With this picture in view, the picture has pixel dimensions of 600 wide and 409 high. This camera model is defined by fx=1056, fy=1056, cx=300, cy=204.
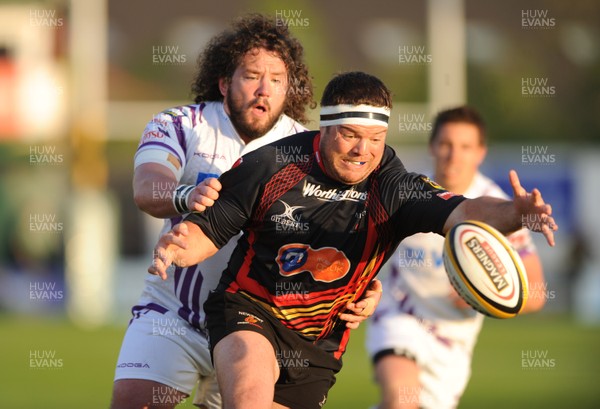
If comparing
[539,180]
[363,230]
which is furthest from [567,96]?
[363,230]

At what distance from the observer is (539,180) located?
24.6 m

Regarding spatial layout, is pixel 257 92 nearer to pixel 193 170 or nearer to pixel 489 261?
pixel 193 170

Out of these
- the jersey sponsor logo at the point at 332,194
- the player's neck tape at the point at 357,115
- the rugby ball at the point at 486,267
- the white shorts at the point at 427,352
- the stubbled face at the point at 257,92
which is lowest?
the white shorts at the point at 427,352

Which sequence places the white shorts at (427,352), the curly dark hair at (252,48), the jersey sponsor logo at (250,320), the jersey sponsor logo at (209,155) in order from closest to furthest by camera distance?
the jersey sponsor logo at (250,320) → the jersey sponsor logo at (209,155) → the curly dark hair at (252,48) → the white shorts at (427,352)

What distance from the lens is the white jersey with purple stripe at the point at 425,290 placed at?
9.01 m

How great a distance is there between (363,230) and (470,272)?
0.80 meters

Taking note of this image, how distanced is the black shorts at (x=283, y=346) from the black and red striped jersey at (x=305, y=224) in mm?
71

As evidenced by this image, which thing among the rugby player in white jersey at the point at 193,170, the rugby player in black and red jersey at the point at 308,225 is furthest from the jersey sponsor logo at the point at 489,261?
the rugby player in white jersey at the point at 193,170

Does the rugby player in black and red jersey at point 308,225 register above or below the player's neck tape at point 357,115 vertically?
below

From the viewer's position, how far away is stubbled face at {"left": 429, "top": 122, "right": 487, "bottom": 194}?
29.5ft

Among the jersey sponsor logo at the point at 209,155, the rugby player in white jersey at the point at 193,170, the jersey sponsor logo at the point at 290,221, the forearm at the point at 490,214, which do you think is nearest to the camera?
the forearm at the point at 490,214

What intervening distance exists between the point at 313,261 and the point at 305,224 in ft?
0.72

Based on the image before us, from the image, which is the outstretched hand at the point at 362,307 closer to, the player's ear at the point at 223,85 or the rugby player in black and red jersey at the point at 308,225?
the rugby player in black and red jersey at the point at 308,225

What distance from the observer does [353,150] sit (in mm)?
5922
